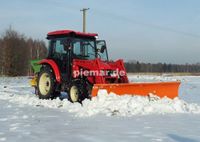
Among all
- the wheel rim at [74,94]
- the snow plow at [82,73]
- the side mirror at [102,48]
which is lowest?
the wheel rim at [74,94]

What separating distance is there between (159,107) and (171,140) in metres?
3.63

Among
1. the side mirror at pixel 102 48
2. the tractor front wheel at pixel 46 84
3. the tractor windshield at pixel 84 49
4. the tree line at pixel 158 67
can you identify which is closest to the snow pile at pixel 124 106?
the tractor front wheel at pixel 46 84

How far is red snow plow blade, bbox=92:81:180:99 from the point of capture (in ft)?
34.3

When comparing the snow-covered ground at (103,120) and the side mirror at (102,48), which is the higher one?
the side mirror at (102,48)

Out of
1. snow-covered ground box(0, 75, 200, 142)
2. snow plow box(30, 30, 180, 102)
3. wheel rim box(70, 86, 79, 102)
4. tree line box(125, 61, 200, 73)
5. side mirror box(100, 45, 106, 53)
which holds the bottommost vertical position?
snow-covered ground box(0, 75, 200, 142)

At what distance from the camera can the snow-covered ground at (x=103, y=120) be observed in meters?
6.66

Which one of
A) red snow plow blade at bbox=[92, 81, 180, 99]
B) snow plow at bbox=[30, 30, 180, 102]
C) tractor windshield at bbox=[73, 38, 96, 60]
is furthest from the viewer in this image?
tractor windshield at bbox=[73, 38, 96, 60]

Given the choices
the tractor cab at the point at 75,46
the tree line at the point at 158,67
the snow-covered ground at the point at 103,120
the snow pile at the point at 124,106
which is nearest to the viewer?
the snow-covered ground at the point at 103,120

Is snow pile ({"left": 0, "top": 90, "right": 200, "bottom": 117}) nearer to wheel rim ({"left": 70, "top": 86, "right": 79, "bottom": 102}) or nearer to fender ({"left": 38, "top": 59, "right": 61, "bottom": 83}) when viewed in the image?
wheel rim ({"left": 70, "top": 86, "right": 79, "bottom": 102})

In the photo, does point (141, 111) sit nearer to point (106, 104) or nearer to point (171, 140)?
point (106, 104)

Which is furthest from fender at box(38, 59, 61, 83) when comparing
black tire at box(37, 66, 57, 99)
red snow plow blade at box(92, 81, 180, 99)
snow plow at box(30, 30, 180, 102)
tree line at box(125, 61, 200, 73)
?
tree line at box(125, 61, 200, 73)

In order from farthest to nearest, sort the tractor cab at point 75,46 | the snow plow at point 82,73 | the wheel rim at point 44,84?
the wheel rim at point 44,84 → the tractor cab at point 75,46 → the snow plow at point 82,73

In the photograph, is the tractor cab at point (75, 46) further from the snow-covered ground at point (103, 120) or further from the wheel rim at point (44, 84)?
the snow-covered ground at point (103, 120)

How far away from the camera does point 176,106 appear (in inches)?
395
